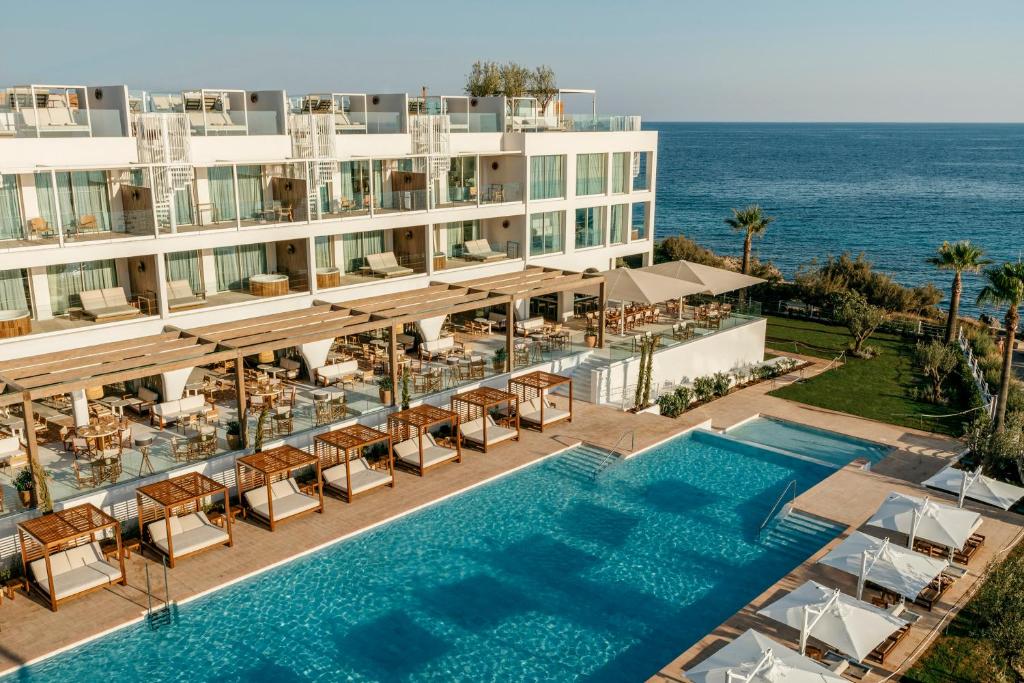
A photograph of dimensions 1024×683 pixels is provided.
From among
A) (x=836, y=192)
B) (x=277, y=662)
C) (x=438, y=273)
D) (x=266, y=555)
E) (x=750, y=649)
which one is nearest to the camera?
(x=750, y=649)

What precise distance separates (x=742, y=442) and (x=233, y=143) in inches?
719

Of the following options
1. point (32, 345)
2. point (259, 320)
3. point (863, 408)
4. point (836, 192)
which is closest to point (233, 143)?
point (259, 320)

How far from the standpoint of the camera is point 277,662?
49.2ft

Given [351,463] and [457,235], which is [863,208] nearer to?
[457,235]

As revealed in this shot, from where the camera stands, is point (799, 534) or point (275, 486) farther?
point (275, 486)

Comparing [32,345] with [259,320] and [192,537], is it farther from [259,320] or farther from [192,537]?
[192,537]

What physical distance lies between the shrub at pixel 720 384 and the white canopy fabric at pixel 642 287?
330 cm

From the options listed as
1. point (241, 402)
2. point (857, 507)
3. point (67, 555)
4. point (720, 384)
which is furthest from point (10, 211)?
point (857, 507)

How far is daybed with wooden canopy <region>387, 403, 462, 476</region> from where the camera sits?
2247 centimetres

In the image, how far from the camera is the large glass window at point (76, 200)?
23266 mm

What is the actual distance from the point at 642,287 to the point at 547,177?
6.81 metres

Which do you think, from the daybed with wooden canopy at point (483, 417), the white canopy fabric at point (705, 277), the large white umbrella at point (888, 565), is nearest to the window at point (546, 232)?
the white canopy fabric at point (705, 277)

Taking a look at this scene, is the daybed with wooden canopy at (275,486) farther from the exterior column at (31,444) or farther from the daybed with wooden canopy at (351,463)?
the exterior column at (31,444)

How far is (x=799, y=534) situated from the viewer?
65.0ft
